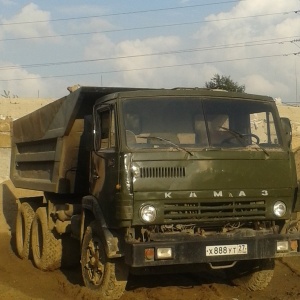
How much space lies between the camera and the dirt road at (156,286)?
25.2 ft

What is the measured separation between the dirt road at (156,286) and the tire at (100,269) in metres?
0.17

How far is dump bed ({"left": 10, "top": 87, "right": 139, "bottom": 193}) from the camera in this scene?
866cm

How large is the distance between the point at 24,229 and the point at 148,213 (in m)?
5.31

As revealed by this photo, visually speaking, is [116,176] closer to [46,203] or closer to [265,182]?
[265,182]

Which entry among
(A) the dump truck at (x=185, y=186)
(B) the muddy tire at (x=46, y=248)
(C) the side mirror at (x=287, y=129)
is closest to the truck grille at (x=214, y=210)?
(A) the dump truck at (x=185, y=186)

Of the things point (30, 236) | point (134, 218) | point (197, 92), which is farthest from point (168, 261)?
point (30, 236)

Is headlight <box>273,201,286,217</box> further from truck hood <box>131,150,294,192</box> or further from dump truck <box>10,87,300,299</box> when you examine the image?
truck hood <box>131,150,294,192</box>

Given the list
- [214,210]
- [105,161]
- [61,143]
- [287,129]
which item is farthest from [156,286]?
[287,129]

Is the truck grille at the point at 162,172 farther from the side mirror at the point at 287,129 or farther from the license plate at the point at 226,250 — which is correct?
the side mirror at the point at 287,129

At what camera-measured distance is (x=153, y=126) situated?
23.2 ft

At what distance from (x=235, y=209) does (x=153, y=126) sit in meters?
1.29

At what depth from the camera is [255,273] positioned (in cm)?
802

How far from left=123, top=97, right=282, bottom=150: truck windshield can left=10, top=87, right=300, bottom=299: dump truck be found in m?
0.01

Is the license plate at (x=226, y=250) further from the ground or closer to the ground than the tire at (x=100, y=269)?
further from the ground
